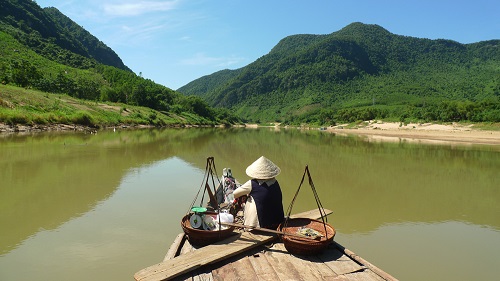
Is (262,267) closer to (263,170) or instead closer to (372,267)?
(372,267)

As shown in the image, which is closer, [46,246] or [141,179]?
[46,246]

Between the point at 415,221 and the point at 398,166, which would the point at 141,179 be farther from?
the point at 398,166

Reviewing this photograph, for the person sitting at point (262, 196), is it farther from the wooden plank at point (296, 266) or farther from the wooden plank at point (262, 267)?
the wooden plank at point (262, 267)

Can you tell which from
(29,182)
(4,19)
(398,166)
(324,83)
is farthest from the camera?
(324,83)

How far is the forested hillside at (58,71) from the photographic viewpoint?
54.9m

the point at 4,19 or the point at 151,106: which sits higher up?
the point at 4,19

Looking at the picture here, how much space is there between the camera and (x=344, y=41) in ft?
653

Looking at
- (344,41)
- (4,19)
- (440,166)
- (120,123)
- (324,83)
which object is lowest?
(440,166)

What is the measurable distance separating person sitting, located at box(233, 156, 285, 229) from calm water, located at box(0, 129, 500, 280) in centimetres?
227

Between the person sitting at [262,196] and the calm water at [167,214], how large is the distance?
227 cm

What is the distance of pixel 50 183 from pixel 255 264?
11086 millimetres

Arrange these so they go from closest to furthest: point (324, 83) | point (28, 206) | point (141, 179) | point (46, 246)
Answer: point (46, 246)
point (28, 206)
point (141, 179)
point (324, 83)

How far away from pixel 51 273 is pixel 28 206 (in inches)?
198

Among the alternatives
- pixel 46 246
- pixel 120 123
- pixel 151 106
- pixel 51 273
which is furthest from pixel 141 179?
pixel 151 106
